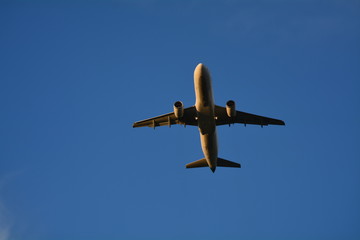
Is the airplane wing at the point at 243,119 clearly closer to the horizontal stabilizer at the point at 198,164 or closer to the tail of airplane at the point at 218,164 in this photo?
the horizontal stabilizer at the point at 198,164

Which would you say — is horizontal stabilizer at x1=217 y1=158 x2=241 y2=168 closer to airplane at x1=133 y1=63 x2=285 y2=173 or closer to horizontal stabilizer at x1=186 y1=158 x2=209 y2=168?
airplane at x1=133 y1=63 x2=285 y2=173

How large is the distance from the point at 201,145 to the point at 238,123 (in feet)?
14.9

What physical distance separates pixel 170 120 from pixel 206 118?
5.03 metres

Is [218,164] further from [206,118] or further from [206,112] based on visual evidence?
[206,112]

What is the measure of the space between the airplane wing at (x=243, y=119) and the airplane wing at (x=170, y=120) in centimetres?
213

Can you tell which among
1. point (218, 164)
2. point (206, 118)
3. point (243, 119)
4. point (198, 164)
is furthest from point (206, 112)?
point (218, 164)

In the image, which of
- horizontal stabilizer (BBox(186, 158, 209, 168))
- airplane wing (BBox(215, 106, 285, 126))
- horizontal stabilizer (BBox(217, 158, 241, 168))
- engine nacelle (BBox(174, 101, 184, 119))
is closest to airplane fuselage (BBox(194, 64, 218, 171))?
engine nacelle (BBox(174, 101, 184, 119))

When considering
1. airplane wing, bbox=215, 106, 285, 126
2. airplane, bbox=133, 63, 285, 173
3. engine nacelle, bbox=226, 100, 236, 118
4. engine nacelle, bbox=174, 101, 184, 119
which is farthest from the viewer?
airplane wing, bbox=215, 106, 285, 126

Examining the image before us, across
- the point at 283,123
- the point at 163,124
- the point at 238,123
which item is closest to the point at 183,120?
the point at 163,124

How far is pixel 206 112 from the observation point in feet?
114

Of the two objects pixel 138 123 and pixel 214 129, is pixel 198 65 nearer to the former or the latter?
pixel 214 129

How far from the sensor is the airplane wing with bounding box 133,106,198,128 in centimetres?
3741

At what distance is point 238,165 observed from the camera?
1639 inches

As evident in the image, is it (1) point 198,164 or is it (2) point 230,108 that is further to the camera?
(1) point 198,164
